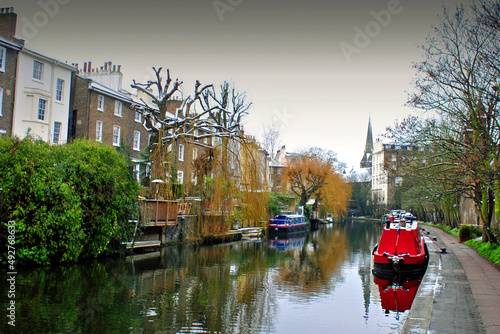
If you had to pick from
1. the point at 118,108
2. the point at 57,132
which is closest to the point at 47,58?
the point at 57,132

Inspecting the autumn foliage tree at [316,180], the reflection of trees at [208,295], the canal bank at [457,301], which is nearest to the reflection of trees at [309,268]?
the reflection of trees at [208,295]

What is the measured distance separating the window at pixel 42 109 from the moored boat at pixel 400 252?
76.1 feet

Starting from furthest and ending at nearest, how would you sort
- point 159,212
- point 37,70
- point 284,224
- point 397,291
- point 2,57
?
1. point 284,224
2. point 37,70
3. point 2,57
4. point 159,212
5. point 397,291

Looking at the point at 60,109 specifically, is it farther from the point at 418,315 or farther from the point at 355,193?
the point at 355,193

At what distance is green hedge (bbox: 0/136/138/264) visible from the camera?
1616 cm

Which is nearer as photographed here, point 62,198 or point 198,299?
point 198,299

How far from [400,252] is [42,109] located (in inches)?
956

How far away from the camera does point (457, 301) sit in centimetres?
1073

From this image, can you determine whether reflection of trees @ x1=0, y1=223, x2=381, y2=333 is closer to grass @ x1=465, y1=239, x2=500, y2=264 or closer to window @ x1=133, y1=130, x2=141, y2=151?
grass @ x1=465, y1=239, x2=500, y2=264

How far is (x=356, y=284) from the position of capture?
16797mm

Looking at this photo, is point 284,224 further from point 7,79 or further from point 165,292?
point 165,292

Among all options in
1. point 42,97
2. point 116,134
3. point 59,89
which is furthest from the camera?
point 116,134

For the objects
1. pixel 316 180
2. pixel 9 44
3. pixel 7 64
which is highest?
pixel 9 44

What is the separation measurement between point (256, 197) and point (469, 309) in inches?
633
